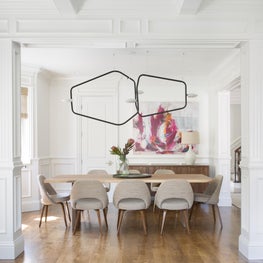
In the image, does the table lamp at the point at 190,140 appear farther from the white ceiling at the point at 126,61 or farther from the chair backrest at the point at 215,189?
the chair backrest at the point at 215,189

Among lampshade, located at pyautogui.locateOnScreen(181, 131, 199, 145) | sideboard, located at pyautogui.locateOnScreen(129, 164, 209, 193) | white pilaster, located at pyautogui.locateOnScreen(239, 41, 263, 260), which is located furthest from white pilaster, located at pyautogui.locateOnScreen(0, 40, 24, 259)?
lampshade, located at pyautogui.locateOnScreen(181, 131, 199, 145)

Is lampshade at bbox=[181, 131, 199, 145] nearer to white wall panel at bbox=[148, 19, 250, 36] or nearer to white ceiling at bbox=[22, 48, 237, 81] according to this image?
white ceiling at bbox=[22, 48, 237, 81]

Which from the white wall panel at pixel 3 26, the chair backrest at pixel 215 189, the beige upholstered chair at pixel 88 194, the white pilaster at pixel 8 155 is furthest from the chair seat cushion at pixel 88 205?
the white wall panel at pixel 3 26

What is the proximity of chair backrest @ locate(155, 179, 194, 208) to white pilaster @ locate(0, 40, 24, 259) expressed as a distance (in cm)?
194

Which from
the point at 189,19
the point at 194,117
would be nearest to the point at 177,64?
the point at 194,117

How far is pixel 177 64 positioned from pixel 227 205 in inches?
118

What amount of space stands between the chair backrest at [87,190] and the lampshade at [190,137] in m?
2.85

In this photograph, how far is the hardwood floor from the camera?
3768 mm

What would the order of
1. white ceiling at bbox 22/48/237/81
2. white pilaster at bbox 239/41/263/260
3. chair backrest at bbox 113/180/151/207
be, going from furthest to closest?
white ceiling at bbox 22/48/237/81, chair backrest at bbox 113/180/151/207, white pilaster at bbox 239/41/263/260

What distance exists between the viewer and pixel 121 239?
449 cm

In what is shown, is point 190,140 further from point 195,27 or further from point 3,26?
point 3,26

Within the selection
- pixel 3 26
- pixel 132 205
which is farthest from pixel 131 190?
pixel 3 26

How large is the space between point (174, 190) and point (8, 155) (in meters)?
2.23

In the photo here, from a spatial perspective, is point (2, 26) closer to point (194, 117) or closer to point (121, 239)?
point (121, 239)
